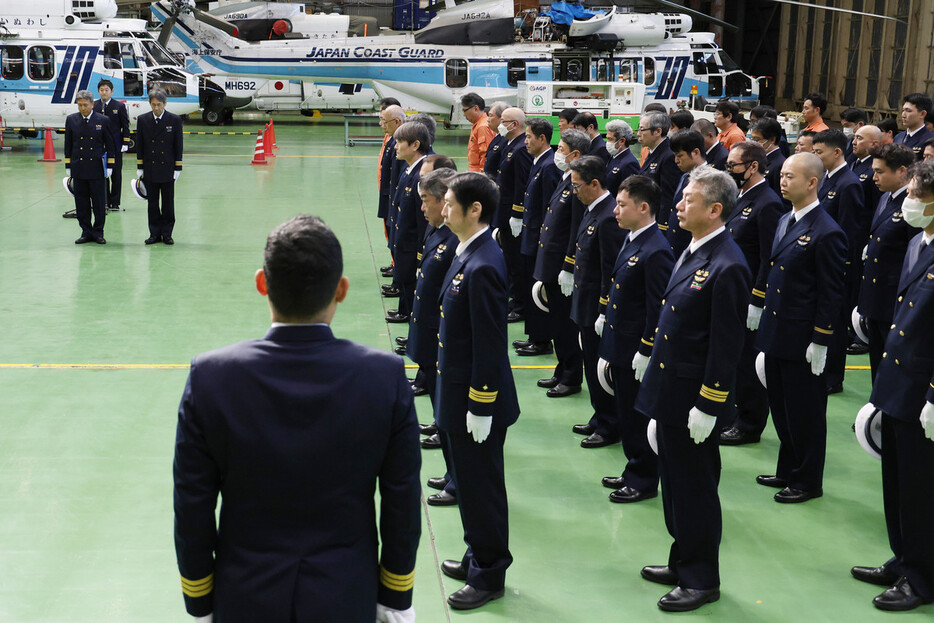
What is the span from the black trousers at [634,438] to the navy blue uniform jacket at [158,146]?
25.5ft

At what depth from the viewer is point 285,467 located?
2.13m

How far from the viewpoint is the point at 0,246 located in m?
11.0

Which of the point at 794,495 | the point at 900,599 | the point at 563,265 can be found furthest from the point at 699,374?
the point at 563,265

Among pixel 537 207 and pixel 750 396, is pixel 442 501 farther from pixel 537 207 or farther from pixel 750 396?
pixel 537 207

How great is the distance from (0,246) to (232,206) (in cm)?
372

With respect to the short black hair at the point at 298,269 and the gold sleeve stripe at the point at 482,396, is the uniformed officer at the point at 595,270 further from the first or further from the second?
the short black hair at the point at 298,269

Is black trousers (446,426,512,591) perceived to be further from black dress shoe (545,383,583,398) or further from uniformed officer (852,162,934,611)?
black dress shoe (545,383,583,398)

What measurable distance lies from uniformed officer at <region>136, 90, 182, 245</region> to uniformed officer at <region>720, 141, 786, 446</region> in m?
7.52

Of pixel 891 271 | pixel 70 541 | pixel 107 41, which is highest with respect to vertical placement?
pixel 107 41

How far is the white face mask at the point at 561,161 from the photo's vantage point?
6.92 metres

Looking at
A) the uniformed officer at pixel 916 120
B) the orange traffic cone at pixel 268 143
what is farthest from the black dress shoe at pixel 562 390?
the orange traffic cone at pixel 268 143

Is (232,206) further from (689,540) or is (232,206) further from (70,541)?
(689,540)

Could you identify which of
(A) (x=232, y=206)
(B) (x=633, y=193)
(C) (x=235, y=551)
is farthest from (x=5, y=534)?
(A) (x=232, y=206)

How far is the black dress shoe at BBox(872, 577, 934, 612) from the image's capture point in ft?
13.0
